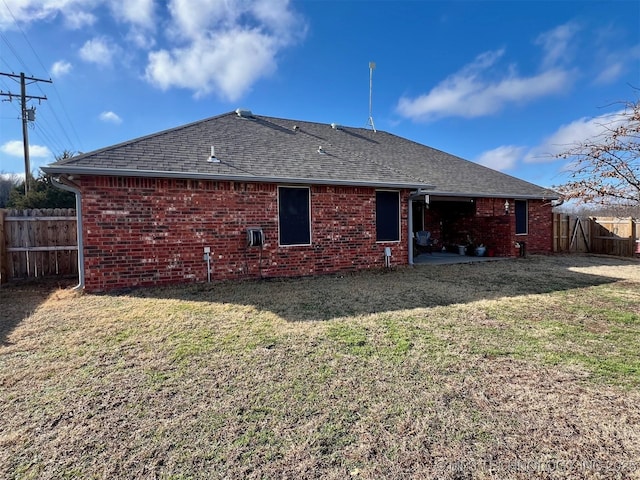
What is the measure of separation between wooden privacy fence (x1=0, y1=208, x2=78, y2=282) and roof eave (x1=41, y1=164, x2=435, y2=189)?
2626 mm

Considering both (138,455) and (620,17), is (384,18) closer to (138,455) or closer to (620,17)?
(620,17)

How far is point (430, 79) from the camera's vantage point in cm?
1573

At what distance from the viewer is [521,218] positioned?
14023mm

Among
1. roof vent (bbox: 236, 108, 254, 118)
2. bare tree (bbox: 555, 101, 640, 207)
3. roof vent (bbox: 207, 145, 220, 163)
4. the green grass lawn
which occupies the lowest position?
the green grass lawn

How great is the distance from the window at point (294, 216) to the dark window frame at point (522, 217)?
1009cm

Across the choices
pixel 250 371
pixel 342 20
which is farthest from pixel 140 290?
pixel 342 20

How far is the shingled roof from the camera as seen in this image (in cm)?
722

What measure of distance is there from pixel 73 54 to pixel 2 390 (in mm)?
11122

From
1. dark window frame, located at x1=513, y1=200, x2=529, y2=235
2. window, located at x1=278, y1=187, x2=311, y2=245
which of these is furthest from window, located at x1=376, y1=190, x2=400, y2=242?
dark window frame, located at x1=513, y1=200, x2=529, y2=235

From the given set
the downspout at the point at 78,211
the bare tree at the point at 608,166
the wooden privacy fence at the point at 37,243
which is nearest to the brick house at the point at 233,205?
the downspout at the point at 78,211

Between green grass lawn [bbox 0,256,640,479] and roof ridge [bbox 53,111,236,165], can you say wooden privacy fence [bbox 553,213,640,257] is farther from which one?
roof ridge [bbox 53,111,236,165]

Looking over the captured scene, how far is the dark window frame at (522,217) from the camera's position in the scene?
13949 millimetres

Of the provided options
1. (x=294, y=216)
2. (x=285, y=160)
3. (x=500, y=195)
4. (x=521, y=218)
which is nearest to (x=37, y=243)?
(x=294, y=216)

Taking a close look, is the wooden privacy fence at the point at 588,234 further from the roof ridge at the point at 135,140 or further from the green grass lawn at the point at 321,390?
the roof ridge at the point at 135,140
